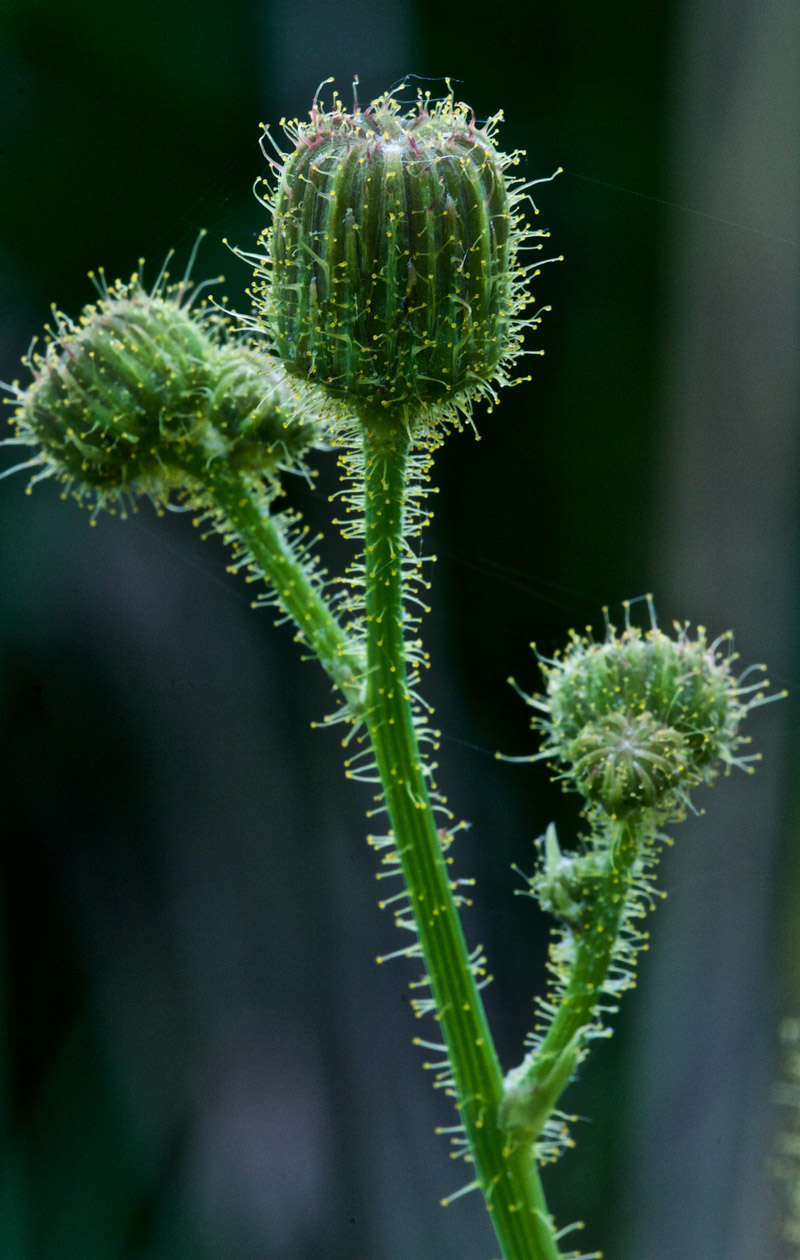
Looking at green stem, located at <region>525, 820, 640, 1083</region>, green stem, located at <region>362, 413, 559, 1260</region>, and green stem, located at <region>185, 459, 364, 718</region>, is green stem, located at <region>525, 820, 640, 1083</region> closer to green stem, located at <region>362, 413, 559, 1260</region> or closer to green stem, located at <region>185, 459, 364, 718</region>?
green stem, located at <region>362, 413, 559, 1260</region>

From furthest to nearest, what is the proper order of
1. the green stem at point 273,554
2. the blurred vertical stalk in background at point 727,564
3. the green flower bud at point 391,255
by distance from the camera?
the blurred vertical stalk in background at point 727,564
the green stem at point 273,554
the green flower bud at point 391,255

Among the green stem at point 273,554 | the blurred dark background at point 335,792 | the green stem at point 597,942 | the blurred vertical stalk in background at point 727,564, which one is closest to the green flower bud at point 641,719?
the green stem at point 597,942

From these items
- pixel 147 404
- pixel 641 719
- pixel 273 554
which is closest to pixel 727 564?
pixel 641 719

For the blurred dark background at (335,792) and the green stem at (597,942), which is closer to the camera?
the green stem at (597,942)

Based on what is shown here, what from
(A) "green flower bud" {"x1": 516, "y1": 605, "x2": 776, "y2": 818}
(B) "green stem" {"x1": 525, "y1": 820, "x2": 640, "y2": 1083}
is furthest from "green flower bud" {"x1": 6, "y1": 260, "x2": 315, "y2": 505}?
(B) "green stem" {"x1": 525, "y1": 820, "x2": 640, "y2": 1083}

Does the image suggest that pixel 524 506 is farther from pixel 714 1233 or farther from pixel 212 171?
pixel 714 1233

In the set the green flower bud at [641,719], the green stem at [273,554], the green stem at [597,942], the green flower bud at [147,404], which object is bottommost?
the green stem at [597,942]

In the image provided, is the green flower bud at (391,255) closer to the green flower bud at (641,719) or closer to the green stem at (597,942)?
the green flower bud at (641,719)
